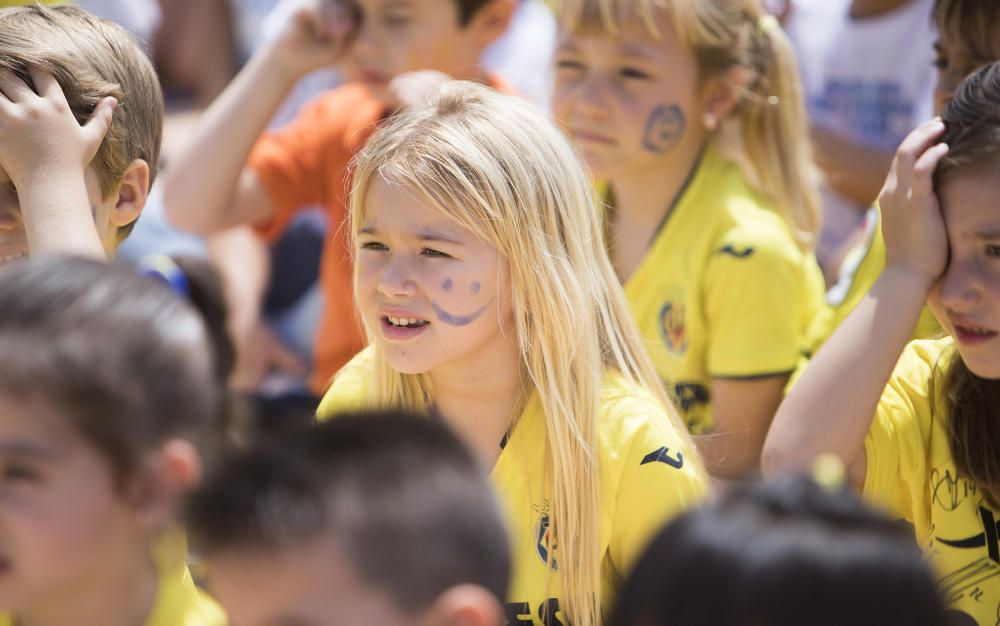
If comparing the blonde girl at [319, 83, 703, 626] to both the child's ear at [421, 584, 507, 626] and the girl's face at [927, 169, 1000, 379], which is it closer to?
the girl's face at [927, 169, 1000, 379]

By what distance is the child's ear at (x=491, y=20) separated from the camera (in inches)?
149

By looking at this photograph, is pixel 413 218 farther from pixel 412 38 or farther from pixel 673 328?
pixel 412 38

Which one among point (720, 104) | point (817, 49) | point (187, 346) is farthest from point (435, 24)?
point (187, 346)

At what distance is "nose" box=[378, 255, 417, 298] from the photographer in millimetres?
2223

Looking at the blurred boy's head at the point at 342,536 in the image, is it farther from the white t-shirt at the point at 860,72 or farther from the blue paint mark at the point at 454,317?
the white t-shirt at the point at 860,72

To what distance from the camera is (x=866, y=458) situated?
90.1 inches

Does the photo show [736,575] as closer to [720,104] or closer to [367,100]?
[720,104]

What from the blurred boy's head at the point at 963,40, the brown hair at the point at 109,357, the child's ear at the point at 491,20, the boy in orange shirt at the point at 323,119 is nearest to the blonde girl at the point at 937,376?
the blurred boy's head at the point at 963,40

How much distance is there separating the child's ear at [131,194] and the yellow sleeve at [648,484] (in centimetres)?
97

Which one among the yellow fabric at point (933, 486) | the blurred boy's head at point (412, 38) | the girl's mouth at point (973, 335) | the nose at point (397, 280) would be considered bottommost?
the yellow fabric at point (933, 486)

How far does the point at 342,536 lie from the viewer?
4.50 ft

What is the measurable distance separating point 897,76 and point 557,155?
205 centimetres

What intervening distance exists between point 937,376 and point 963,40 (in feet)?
2.70

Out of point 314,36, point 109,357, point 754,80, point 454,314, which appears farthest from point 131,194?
point 754,80
